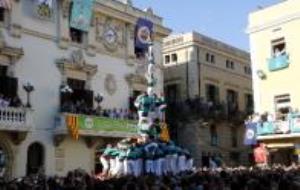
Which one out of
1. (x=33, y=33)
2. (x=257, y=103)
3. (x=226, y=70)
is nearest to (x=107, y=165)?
(x=33, y=33)

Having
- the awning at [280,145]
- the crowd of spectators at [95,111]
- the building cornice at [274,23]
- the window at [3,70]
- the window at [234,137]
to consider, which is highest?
the building cornice at [274,23]

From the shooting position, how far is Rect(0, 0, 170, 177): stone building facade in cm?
2536

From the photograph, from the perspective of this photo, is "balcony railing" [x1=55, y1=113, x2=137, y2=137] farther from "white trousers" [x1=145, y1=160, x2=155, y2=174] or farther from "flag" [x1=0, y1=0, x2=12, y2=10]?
"white trousers" [x1=145, y1=160, x2=155, y2=174]

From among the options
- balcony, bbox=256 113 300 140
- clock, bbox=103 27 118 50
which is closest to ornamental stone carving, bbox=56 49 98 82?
clock, bbox=103 27 118 50

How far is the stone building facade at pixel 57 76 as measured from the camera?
25.4 m

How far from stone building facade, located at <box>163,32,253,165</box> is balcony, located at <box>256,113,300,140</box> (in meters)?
6.35

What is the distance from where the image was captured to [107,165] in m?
20.2

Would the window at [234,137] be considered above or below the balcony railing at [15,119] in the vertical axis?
below

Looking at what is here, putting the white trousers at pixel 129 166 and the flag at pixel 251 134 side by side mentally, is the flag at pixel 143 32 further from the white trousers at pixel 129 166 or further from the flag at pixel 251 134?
the white trousers at pixel 129 166

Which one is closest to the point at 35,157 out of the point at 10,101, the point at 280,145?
the point at 10,101

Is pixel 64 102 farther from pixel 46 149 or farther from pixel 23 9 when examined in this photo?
pixel 23 9

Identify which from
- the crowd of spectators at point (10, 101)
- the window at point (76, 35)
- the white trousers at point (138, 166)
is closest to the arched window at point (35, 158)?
the crowd of spectators at point (10, 101)

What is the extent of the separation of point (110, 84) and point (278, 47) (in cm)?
906

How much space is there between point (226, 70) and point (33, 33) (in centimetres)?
1611
